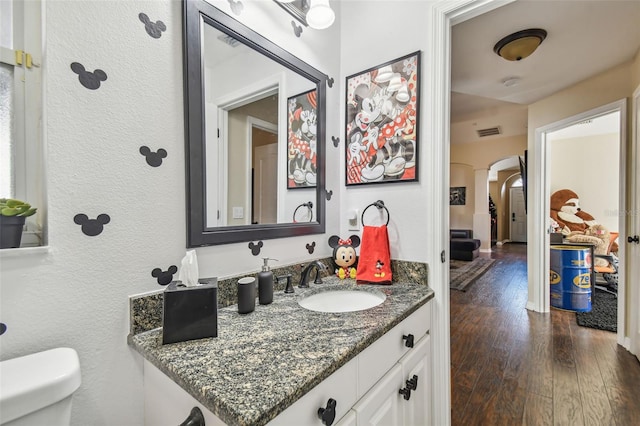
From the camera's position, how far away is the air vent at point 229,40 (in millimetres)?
1108

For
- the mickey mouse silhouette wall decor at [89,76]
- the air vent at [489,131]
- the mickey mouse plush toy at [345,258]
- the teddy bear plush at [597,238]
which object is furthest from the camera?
the air vent at [489,131]

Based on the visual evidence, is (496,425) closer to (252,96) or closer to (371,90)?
(371,90)

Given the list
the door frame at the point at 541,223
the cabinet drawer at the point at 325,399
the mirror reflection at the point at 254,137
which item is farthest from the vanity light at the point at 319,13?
the door frame at the point at 541,223

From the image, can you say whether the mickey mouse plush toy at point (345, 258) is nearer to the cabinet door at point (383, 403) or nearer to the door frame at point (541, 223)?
the cabinet door at point (383, 403)

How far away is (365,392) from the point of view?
84cm

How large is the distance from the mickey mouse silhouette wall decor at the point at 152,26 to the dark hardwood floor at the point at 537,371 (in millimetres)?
2274

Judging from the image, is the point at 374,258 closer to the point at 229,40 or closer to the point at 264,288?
the point at 264,288

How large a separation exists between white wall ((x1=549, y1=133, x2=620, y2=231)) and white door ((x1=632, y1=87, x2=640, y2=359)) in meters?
2.59

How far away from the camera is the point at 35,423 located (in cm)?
56

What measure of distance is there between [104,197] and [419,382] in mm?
1361

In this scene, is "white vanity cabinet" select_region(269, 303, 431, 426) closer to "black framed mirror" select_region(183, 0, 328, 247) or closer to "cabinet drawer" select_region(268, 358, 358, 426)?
"cabinet drawer" select_region(268, 358, 358, 426)

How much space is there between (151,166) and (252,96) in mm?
602

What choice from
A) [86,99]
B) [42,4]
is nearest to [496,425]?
[86,99]

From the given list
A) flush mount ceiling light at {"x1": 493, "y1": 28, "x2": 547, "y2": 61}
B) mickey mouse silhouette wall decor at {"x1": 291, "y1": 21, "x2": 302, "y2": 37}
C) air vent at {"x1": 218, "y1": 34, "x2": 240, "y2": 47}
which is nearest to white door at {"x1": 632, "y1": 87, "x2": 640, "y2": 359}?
flush mount ceiling light at {"x1": 493, "y1": 28, "x2": 547, "y2": 61}
